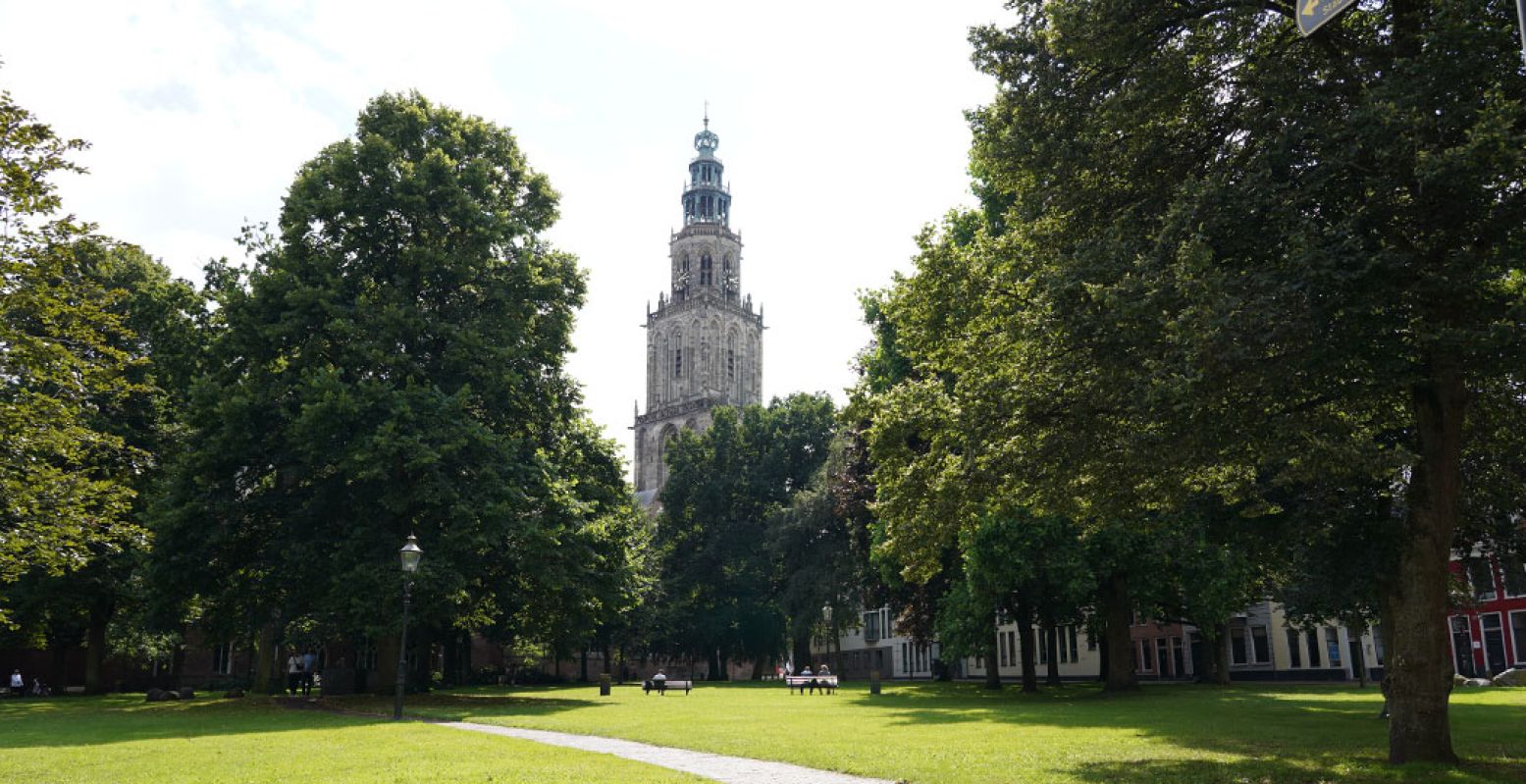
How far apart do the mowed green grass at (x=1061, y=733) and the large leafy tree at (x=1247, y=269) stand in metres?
2.10

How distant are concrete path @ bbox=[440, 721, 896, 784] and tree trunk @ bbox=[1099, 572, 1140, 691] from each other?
19928mm

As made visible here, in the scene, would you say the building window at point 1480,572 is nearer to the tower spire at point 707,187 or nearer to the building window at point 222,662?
the building window at point 222,662

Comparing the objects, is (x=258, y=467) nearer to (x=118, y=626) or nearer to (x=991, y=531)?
(x=118, y=626)

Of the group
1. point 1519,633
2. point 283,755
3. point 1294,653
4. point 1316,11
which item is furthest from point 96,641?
point 1519,633

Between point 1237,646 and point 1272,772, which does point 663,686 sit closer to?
point 1272,772

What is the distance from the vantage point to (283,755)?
49.2 ft

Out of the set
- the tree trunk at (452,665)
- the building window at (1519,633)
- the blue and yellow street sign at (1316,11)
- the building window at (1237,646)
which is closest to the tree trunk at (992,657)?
the building window at (1237,646)

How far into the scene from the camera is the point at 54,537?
60.9ft

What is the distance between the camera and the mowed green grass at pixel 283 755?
1241 centimetres

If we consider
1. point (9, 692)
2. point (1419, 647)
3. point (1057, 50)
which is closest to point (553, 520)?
point (1057, 50)

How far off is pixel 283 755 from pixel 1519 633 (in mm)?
46310

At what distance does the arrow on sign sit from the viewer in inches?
317

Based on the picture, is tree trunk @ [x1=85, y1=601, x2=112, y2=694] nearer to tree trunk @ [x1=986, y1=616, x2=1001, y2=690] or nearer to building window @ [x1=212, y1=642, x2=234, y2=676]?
building window @ [x1=212, y1=642, x2=234, y2=676]

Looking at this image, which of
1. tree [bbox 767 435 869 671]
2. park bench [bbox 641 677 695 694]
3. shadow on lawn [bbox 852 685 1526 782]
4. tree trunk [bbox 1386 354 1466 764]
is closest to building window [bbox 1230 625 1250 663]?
tree [bbox 767 435 869 671]
